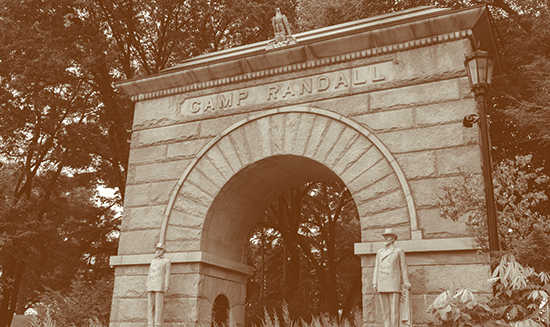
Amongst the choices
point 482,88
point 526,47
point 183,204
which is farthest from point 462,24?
point 183,204

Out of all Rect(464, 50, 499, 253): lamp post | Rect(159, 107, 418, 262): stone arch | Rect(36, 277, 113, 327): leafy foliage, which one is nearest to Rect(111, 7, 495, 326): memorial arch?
Rect(159, 107, 418, 262): stone arch

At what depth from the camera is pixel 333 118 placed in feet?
36.3

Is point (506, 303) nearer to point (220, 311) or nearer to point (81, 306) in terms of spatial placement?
point (220, 311)

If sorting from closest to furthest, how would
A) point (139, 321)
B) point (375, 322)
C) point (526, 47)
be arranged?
point (375, 322) < point (139, 321) < point (526, 47)

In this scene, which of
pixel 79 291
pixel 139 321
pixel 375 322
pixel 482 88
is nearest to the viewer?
pixel 482 88

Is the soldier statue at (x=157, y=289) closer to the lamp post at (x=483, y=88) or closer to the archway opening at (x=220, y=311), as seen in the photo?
the archway opening at (x=220, y=311)

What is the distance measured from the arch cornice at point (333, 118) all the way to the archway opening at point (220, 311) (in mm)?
1687

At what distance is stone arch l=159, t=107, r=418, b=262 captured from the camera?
34.0 ft

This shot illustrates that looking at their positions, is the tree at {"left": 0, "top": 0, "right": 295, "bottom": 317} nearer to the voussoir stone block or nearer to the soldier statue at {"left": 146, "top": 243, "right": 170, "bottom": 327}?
the voussoir stone block

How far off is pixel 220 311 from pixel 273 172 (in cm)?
307

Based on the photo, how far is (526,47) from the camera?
14.3m

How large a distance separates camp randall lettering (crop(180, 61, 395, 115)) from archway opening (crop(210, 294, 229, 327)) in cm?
395

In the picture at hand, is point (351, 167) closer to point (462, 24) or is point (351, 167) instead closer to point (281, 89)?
point (281, 89)

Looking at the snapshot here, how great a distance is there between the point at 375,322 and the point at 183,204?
4.52 m
